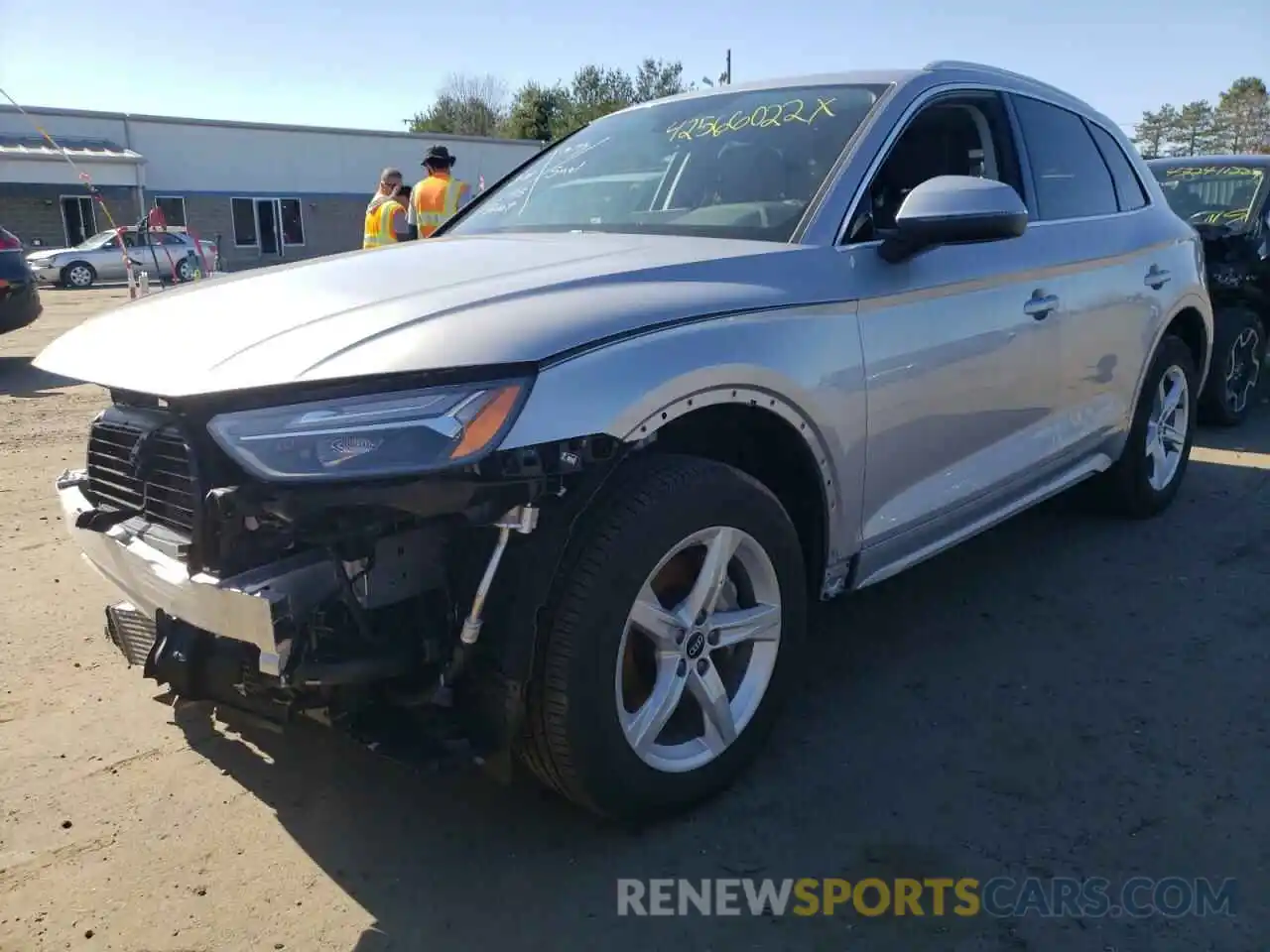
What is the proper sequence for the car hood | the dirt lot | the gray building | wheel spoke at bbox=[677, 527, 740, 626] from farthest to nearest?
the gray building < wheel spoke at bbox=[677, 527, 740, 626] < the dirt lot < the car hood

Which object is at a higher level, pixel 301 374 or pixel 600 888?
pixel 301 374

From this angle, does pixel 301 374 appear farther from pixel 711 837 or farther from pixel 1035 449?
pixel 1035 449

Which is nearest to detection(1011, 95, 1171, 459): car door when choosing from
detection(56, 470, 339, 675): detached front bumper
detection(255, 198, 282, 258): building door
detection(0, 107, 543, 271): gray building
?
detection(56, 470, 339, 675): detached front bumper

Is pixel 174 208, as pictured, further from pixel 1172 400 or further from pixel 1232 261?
pixel 1172 400

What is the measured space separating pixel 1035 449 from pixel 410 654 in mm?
2507

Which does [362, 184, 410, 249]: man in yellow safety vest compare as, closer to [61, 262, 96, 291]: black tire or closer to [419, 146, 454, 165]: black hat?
[419, 146, 454, 165]: black hat

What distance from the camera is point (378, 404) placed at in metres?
2.05

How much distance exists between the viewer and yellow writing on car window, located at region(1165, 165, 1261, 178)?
24.5ft

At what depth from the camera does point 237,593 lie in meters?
2.02

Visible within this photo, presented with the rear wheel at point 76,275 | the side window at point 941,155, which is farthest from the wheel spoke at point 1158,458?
the rear wheel at point 76,275

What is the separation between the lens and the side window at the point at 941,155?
3105 mm

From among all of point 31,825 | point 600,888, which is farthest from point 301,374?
point 31,825

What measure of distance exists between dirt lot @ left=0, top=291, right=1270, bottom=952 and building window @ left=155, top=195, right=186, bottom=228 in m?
33.8

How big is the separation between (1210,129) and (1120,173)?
46.9 meters
